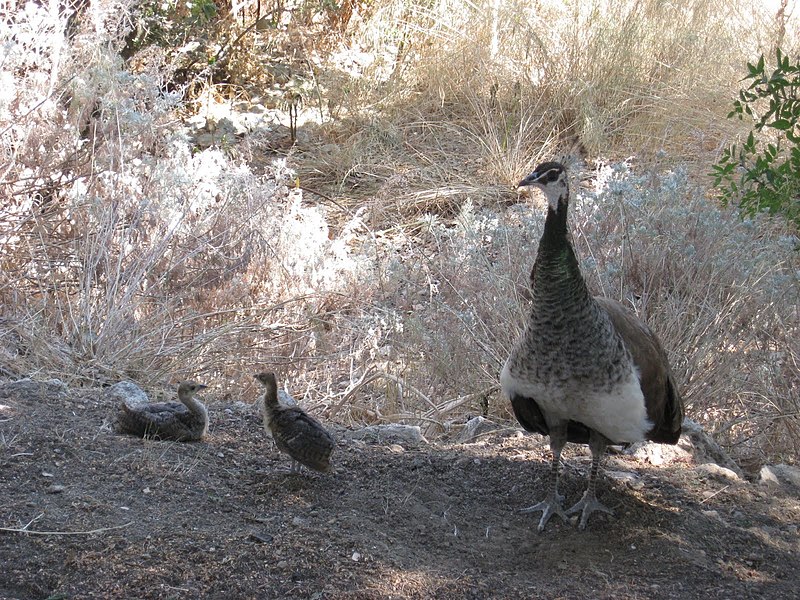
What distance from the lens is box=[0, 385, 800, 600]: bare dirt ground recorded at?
3223 millimetres

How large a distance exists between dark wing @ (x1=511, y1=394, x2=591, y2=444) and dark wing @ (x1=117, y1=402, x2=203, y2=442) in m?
1.43

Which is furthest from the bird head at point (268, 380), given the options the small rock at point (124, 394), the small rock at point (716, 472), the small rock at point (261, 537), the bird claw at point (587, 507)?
the small rock at point (716, 472)

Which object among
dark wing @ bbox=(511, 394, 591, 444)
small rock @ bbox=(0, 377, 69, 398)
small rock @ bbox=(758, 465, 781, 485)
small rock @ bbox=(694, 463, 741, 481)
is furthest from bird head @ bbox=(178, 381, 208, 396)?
small rock @ bbox=(758, 465, 781, 485)

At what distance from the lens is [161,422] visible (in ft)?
14.1

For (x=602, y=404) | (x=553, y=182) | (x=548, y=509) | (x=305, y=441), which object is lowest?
(x=548, y=509)

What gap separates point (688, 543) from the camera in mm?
3881

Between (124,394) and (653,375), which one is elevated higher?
(653,375)

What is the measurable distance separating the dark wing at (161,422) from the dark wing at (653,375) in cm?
190

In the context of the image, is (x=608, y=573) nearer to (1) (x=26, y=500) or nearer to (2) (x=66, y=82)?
(1) (x=26, y=500)

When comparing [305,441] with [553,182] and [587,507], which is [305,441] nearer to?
[587,507]

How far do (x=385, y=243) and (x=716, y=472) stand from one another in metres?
5.15

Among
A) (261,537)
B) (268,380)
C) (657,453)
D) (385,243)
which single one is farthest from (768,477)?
(385,243)

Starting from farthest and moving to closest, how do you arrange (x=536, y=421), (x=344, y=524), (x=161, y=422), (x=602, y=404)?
1. (x=161, y=422)
2. (x=536, y=421)
3. (x=602, y=404)
4. (x=344, y=524)

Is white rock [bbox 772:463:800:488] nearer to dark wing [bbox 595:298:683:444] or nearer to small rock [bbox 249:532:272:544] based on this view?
dark wing [bbox 595:298:683:444]
